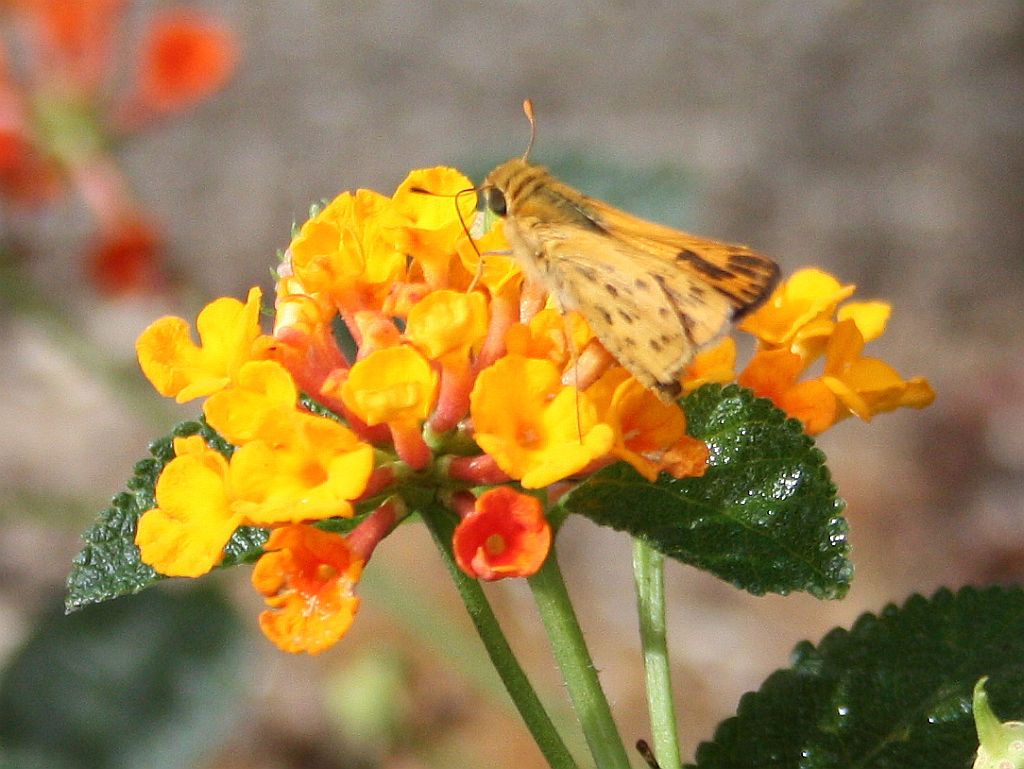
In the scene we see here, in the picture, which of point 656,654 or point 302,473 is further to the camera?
point 656,654

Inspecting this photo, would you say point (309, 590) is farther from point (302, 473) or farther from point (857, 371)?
point (857, 371)

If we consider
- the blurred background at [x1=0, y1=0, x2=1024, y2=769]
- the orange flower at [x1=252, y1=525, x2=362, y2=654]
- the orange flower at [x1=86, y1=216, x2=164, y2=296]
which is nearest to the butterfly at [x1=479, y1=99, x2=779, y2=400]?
the orange flower at [x1=252, y1=525, x2=362, y2=654]

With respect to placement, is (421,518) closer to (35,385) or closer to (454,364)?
(454,364)

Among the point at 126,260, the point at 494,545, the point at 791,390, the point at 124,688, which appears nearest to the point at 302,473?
the point at 494,545

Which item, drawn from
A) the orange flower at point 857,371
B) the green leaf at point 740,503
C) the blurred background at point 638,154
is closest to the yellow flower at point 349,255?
the green leaf at point 740,503

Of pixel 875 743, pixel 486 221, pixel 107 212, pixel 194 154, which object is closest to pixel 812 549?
pixel 875 743

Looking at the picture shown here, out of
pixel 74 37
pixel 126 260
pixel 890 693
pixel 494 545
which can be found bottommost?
pixel 890 693

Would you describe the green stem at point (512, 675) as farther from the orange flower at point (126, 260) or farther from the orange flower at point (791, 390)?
the orange flower at point (126, 260)
